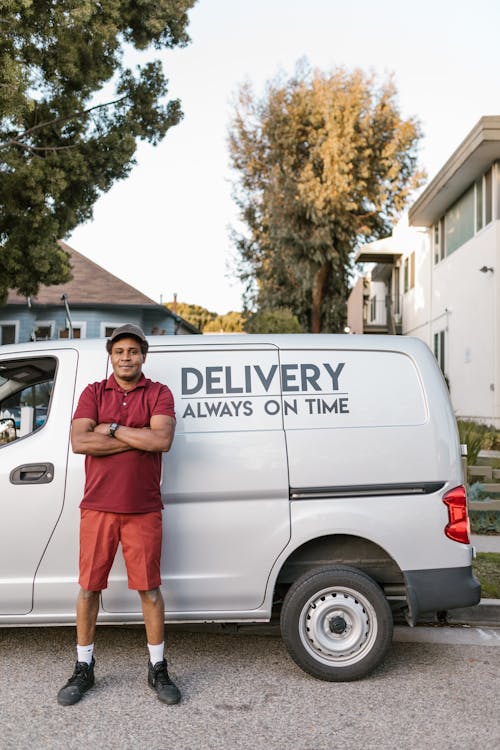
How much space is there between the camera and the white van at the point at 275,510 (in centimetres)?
454

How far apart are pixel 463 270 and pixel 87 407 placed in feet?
56.4

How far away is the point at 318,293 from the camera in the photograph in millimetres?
35031

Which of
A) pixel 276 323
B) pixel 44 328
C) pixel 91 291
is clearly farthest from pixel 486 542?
pixel 44 328

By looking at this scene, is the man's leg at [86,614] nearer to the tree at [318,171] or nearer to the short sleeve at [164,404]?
the short sleeve at [164,404]

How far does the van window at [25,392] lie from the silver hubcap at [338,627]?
75.1 inches

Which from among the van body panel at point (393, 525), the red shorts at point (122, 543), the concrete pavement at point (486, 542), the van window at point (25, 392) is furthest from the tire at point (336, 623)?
the concrete pavement at point (486, 542)

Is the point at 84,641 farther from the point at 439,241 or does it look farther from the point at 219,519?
the point at 439,241

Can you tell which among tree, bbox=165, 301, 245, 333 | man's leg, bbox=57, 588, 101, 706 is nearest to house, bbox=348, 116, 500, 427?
man's leg, bbox=57, 588, 101, 706

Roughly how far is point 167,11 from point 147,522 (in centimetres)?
1445

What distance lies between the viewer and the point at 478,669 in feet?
15.8

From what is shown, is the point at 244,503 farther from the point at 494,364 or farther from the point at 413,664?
the point at 494,364

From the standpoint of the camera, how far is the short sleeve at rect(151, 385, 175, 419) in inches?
166

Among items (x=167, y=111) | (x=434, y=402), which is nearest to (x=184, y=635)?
(x=434, y=402)

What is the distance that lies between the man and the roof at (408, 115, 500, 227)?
1351cm
